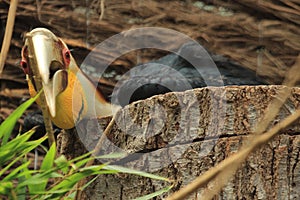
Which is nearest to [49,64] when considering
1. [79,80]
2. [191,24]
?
[79,80]

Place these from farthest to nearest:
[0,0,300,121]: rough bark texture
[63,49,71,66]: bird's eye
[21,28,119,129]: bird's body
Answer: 1. [0,0,300,121]: rough bark texture
2. [63,49,71,66]: bird's eye
3. [21,28,119,129]: bird's body

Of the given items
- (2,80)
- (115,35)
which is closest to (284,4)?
(115,35)

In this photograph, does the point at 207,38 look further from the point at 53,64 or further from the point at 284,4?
the point at 53,64

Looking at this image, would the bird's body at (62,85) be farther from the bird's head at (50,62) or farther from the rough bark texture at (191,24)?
the rough bark texture at (191,24)

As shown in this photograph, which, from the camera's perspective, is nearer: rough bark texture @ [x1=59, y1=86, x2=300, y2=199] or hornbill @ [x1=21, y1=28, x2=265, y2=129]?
rough bark texture @ [x1=59, y1=86, x2=300, y2=199]

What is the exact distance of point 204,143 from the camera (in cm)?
144

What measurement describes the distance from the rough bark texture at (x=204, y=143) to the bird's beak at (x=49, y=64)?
6.8 inches

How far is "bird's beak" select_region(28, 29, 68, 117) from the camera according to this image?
1472 mm

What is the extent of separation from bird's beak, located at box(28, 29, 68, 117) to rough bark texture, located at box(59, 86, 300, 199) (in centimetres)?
17

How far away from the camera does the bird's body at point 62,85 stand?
153 cm

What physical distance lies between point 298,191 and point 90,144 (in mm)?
501

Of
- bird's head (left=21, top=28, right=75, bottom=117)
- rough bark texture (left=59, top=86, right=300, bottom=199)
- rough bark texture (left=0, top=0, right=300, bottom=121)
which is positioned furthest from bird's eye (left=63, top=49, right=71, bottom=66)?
rough bark texture (left=0, top=0, right=300, bottom=121)

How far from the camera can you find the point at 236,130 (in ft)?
4.71

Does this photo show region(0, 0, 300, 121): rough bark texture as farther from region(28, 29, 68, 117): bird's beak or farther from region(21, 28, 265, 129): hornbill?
region(28, 29, 68, 117): bird's beak
